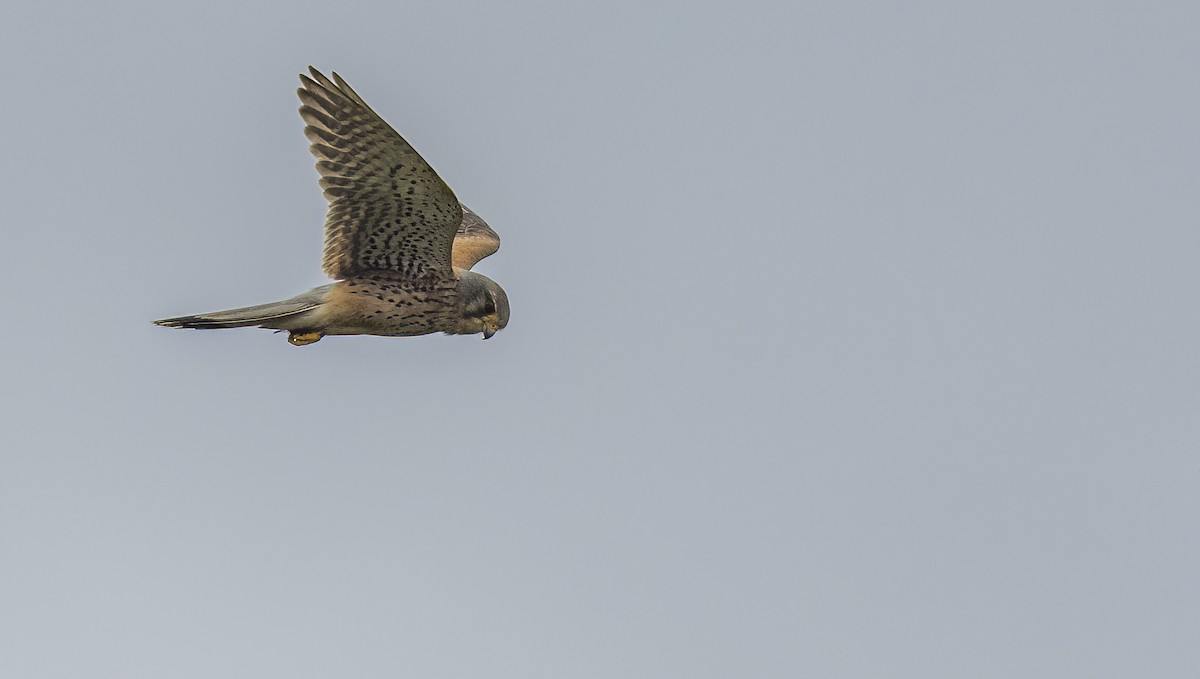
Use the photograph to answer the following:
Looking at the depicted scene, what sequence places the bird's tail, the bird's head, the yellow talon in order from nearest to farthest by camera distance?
the bird's tail, the yellow talon, the bird's head

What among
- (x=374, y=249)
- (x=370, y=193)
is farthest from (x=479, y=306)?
(x=370, y=193)

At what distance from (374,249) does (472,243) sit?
254cm

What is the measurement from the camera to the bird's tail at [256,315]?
42.4 feet

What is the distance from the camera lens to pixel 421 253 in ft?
46.3

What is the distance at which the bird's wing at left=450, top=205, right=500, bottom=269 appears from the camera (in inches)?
639

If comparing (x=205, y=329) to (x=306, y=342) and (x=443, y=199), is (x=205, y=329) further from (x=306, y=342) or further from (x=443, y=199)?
(x=443, y=199)

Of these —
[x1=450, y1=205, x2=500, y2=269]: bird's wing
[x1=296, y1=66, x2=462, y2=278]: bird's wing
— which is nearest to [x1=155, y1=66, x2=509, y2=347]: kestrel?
[x1=296, y1=66, x2=462, y2=278]: bird's wing

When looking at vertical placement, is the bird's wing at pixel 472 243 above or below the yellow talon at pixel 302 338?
above

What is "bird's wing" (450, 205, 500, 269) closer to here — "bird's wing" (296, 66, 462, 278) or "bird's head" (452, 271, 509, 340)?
"bird's head" (452, 271, 509, 340)

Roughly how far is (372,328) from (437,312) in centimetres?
58

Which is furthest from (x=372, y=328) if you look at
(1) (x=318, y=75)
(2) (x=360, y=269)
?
(1) (x=318, y=75)

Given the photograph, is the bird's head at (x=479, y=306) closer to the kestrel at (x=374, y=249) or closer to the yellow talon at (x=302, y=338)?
the kestrel at (x=374, y=249)

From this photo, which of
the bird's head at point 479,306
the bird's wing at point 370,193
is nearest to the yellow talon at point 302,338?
the bird's wing at point 370,193

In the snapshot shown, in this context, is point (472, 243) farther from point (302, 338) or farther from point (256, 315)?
point (256, 315)
